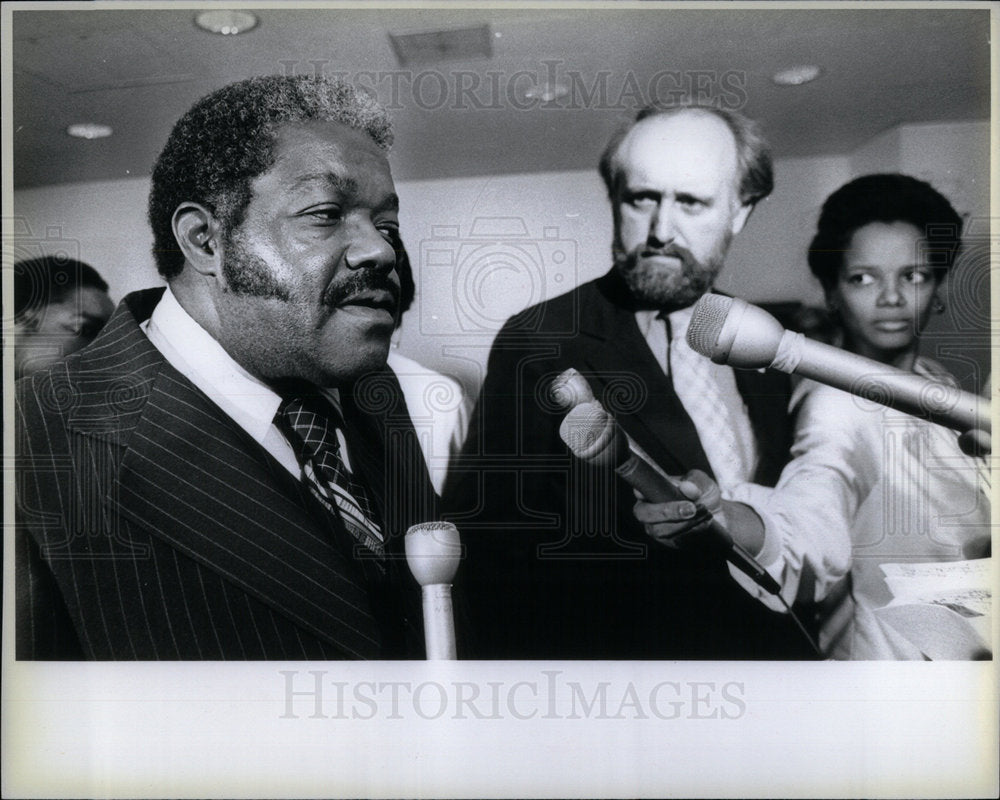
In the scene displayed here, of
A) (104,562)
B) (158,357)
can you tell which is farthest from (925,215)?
(104,562)

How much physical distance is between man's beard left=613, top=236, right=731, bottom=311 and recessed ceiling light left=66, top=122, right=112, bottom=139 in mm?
1617

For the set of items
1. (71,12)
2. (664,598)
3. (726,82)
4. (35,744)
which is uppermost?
(71,12)

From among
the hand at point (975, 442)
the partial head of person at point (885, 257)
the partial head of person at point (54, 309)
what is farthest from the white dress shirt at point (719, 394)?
the partial head of person at point (54, 309)

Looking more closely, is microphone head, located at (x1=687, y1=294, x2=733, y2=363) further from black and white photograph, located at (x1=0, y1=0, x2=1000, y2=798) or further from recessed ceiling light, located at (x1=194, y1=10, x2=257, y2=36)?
recessed ceiling light, located at (x1=194, y1=10, x2=257, y2=36)

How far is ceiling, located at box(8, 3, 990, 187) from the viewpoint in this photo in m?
3.17

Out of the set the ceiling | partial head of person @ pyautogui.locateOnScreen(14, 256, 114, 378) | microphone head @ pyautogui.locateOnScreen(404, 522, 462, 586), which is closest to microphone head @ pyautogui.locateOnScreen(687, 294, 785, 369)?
the ceiling

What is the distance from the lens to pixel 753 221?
3.16 meters

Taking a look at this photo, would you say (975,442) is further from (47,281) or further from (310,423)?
(47,281)

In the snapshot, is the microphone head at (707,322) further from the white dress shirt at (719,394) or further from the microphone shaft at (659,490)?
the microphone shaft at (659,490)

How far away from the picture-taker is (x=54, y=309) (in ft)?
10.5

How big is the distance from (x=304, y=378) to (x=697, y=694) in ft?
5.14

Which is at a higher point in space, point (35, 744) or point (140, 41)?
point (140, 41)

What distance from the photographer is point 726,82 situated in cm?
318

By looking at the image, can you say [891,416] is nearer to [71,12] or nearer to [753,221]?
[753,221]
